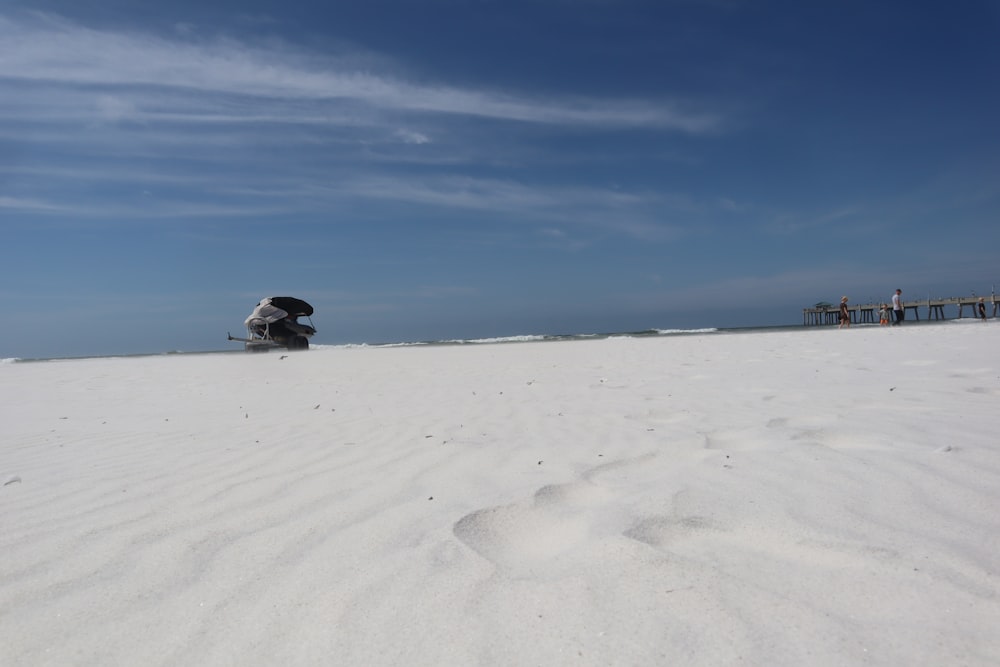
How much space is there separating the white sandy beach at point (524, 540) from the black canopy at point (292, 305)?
19.1 meters

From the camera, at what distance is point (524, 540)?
1887 mm

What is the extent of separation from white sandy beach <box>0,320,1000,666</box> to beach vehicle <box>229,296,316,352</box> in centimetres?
1866

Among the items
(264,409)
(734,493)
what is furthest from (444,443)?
(264,409)

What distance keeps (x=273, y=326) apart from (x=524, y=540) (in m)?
21.8

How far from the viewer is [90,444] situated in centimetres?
378

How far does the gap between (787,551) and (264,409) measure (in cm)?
455

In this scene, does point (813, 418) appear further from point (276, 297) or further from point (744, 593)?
point (276, 297)

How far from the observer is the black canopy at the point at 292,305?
2219 centimetres

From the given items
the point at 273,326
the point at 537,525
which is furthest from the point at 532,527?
the point at 273,326

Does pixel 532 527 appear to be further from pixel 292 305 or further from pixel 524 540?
pixel 292 305

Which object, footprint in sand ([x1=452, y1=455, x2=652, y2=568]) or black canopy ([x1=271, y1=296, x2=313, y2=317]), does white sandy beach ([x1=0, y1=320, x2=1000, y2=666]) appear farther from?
black canopy ([x1=271, y1=296, x2=313, y2=317])

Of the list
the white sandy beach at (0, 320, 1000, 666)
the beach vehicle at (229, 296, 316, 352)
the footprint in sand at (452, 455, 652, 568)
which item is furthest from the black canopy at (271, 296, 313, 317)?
the footprint in sand at (452, 455, 652, 568)

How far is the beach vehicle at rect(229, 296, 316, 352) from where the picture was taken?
2180 cm

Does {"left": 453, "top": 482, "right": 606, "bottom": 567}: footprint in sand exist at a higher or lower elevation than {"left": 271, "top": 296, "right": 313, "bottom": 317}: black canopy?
lower
